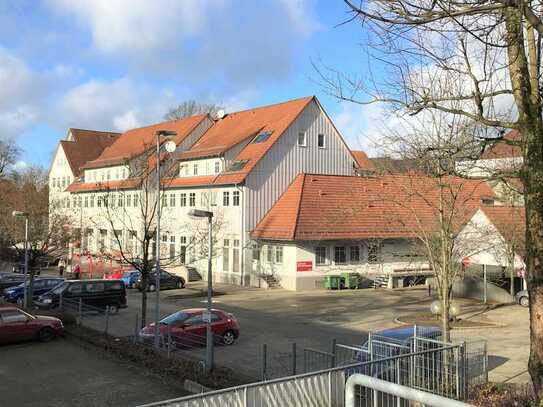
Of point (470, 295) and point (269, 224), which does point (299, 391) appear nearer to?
point (470, 295)

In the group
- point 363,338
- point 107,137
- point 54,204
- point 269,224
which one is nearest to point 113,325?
point 363,338

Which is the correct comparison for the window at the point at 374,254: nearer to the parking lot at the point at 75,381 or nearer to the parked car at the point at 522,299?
the parked car at the point at 522,299

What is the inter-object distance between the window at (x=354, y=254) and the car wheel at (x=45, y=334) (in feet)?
76.8

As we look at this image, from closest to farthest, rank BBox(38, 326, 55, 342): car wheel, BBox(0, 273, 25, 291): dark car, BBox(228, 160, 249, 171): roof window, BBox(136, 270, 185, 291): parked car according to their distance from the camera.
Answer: BBox(38, 326, 55, 342): car wheel, BBox(136, 270, 185, 291): parked car, BBox(0, 273, 25, 291): dark car, BBox(228, 160, 249, 171): roof window

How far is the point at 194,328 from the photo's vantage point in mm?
20891

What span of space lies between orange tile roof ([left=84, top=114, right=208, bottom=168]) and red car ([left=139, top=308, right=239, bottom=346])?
32.0 meters

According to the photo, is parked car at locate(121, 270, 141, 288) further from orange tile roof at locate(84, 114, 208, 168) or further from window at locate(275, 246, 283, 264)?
orange tile roof at locate(84, 114, 208, 168)

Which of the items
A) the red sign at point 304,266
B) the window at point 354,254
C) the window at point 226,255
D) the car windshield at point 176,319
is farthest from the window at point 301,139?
the car windshield at point 176,319

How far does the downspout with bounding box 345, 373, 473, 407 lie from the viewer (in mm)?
3426

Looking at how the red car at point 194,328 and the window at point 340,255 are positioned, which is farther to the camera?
the window at point 340,255

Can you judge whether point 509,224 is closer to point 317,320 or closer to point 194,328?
point 317,320

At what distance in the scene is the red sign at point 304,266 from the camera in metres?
38.7

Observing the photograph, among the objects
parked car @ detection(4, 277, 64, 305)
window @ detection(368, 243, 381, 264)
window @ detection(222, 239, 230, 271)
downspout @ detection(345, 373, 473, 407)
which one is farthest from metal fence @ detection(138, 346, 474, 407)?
window @ detection(222, 239, 230, 271)

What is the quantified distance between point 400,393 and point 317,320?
80.5ft
